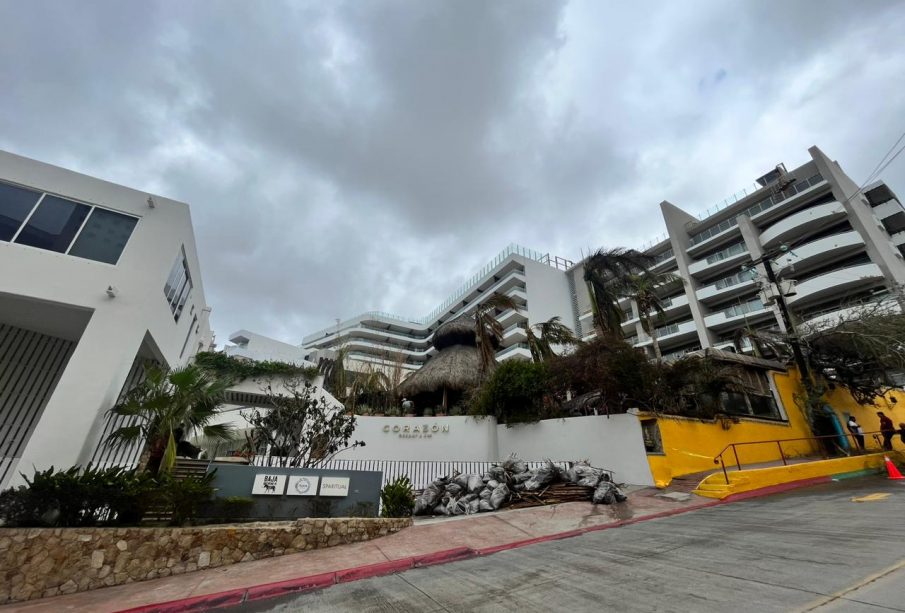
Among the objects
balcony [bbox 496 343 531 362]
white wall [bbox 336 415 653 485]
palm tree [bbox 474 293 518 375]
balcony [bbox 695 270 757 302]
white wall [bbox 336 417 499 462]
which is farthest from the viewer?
balcony [bbox 496 343 531 362]

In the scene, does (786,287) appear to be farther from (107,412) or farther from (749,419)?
(107,412)

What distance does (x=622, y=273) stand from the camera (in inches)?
634

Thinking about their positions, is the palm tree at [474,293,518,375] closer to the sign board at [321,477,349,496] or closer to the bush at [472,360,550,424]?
the bush at [472,360,550,424]

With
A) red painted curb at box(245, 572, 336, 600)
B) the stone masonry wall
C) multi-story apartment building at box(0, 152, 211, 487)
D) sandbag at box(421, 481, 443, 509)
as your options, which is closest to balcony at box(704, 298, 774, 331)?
sandbag at box(421, 481, 443, 509)

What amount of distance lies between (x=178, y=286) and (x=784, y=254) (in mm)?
36420

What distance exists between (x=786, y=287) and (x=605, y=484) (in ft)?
41.7

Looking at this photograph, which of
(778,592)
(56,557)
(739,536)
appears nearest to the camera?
(778,592)

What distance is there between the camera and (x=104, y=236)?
8.17m

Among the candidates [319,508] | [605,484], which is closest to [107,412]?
[319,508]

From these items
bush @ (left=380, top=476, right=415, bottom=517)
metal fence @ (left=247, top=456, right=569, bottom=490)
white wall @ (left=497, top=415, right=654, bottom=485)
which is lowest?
bush @ (left=380, top=476, right=415, bottom=517)

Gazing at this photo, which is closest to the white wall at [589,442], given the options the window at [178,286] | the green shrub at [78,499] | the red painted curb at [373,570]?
the red painted curb at [373,570]

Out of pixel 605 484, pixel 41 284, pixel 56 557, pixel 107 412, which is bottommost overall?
pixel 56 557

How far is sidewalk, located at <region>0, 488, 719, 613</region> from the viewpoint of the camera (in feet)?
15.9

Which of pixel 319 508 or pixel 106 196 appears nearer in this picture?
pixel 319 508
